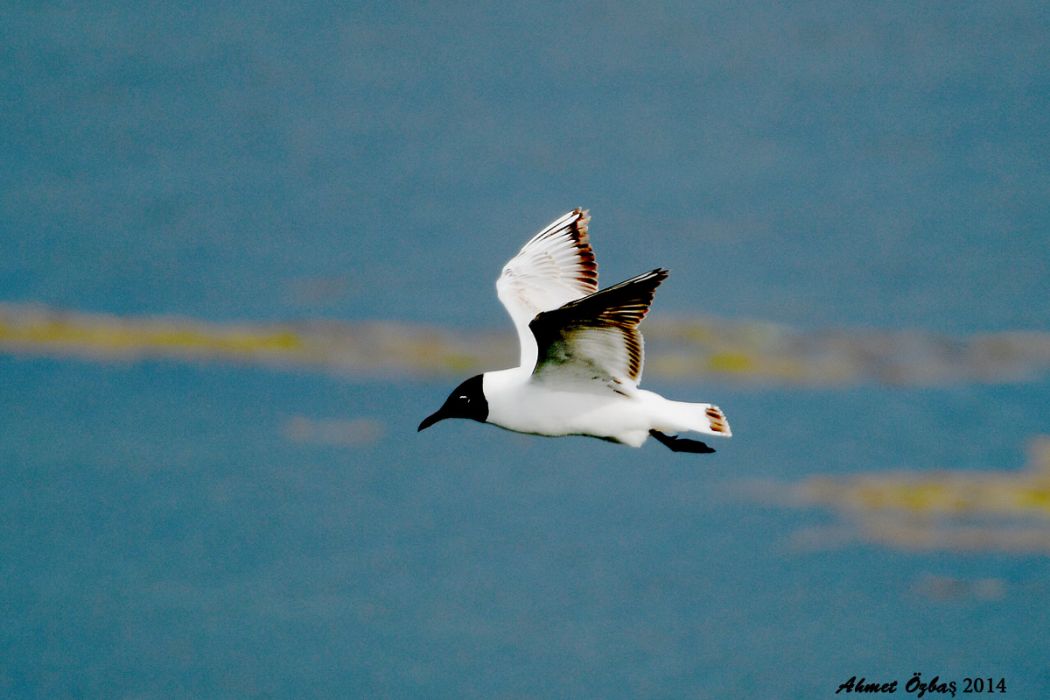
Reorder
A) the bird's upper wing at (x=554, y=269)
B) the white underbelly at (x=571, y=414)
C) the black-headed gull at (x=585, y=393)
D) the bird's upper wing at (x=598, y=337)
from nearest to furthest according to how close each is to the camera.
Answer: the bird's upper wing at (x=598, y=337) → the black-headed gull at (x=585, y=393) → the white underbelly at (x=571, y=414) → the bird's upper wing at (x=554, y=269)

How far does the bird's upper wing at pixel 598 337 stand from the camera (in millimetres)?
6453

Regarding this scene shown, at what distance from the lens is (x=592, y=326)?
6719 mm

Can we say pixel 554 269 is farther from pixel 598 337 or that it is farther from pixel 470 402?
pixel 598 337

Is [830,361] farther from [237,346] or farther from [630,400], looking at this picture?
[630,400]

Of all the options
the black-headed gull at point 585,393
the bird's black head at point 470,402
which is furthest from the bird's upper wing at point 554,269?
the bird's black head at point 470,402

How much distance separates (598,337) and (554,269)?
1.23 meters

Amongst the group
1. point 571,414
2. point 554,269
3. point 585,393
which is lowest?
point 571,414

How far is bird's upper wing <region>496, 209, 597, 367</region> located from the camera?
7879 millimetres

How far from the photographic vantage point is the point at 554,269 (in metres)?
7.98

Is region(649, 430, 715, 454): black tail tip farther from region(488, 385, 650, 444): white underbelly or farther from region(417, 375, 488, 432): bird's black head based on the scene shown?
region(417, 375, 488, 432): bird's black head

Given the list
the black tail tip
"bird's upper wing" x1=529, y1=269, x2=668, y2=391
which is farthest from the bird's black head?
the black tail tip

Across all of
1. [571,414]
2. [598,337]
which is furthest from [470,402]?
[598,337]

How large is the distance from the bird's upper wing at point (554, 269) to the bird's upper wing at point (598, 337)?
898 mm

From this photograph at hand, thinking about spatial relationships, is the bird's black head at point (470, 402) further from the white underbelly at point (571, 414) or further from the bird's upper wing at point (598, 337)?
the bird's upper wing at point (598, 337)
